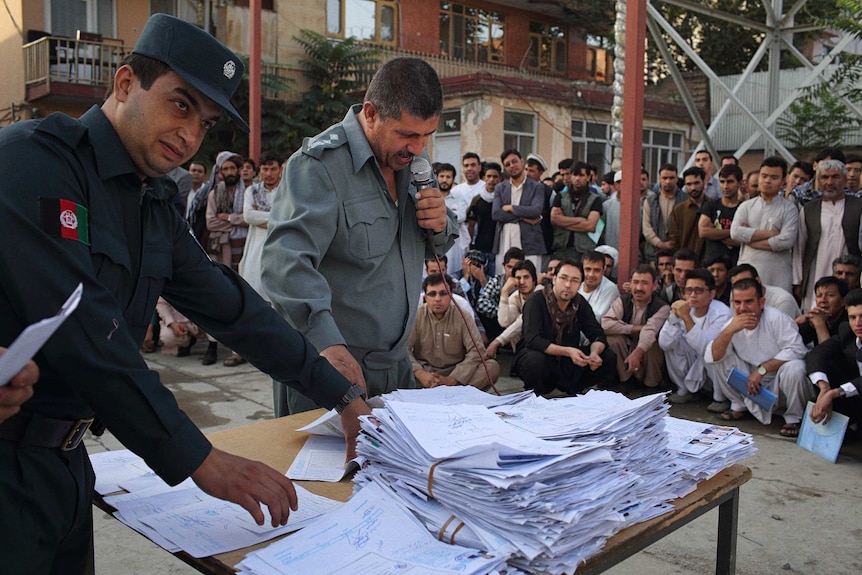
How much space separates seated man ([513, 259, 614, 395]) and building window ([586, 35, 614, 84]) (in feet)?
62.1

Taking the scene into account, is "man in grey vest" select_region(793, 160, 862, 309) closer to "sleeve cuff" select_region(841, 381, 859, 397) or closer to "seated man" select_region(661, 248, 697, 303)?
"seated man" select_region(661, 248, 697, 303)

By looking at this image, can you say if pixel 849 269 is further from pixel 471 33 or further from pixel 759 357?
pixel 471 33

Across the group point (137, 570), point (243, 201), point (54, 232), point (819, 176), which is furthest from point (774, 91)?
point (54, 232)

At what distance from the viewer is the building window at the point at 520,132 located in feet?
53.0

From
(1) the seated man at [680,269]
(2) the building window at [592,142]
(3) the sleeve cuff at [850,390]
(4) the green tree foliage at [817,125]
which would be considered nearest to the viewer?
(3) the sleeve cuff at [850,390]

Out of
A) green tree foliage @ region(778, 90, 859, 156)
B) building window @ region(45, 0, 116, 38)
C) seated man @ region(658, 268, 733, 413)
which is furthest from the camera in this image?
building window @ region(45, 0, 116, 38)

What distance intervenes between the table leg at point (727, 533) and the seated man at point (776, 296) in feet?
12.2

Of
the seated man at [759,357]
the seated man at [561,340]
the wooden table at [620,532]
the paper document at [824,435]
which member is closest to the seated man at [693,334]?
the seated man at [759,357]

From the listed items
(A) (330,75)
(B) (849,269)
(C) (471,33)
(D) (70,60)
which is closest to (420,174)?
(B) (849,269)

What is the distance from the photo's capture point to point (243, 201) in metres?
7.41

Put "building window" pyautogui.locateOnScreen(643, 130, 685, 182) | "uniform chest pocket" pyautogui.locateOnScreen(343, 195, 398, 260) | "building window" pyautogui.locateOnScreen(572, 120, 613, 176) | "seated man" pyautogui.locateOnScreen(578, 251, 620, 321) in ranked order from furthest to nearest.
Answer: "building window" pyautogui.locateOnScreen(643, 130, 685, 182) → "building window" pyautogui.locateOnScreen(572, 120, 613, 176) → "seated man" pyautogui.locateOnScreen(578, 251, 620, 321) → "uniform chest pocket" pyautogui.locateOnScreen(343, 195, 398, 260)

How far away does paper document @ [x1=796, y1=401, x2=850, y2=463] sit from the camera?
4340 mm

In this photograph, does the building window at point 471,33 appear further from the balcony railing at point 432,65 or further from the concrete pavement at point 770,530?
the concrete pavement at point 770,530

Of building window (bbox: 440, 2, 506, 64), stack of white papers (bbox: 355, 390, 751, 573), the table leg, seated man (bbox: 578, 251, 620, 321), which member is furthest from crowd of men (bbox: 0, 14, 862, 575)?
building window (bbox: 440, 2, 506, 64)
